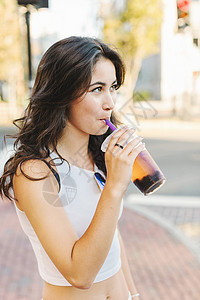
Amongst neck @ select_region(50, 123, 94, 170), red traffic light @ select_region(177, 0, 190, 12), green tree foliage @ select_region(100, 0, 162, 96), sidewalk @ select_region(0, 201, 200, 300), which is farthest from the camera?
green tree foliage @ select_region(100, 0, 162, 96)

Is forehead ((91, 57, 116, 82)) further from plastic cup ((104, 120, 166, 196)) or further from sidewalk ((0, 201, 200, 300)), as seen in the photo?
sidewalk ((0, 201, 200, 300))

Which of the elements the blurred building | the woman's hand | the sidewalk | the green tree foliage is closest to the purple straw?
the woman's hand

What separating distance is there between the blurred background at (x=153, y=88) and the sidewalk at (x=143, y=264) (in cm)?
3

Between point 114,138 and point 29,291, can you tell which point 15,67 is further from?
point 114,138

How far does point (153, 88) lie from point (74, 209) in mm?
27709

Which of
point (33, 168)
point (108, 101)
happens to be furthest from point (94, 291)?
point (108, 101)

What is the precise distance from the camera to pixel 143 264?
161 inches

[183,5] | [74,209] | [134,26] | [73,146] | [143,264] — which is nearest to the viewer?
[74,209]

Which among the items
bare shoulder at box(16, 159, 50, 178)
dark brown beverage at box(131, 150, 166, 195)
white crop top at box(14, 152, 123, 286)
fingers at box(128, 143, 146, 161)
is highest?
fingers at box(128, 143, 146, 161)

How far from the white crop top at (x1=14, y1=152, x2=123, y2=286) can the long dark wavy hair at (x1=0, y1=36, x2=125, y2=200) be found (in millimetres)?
92

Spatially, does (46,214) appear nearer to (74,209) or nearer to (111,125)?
(74,209)

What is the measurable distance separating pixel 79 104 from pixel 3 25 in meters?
19.7

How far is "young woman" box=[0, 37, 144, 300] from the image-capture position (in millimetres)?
1180

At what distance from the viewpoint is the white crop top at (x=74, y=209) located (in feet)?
4.49
